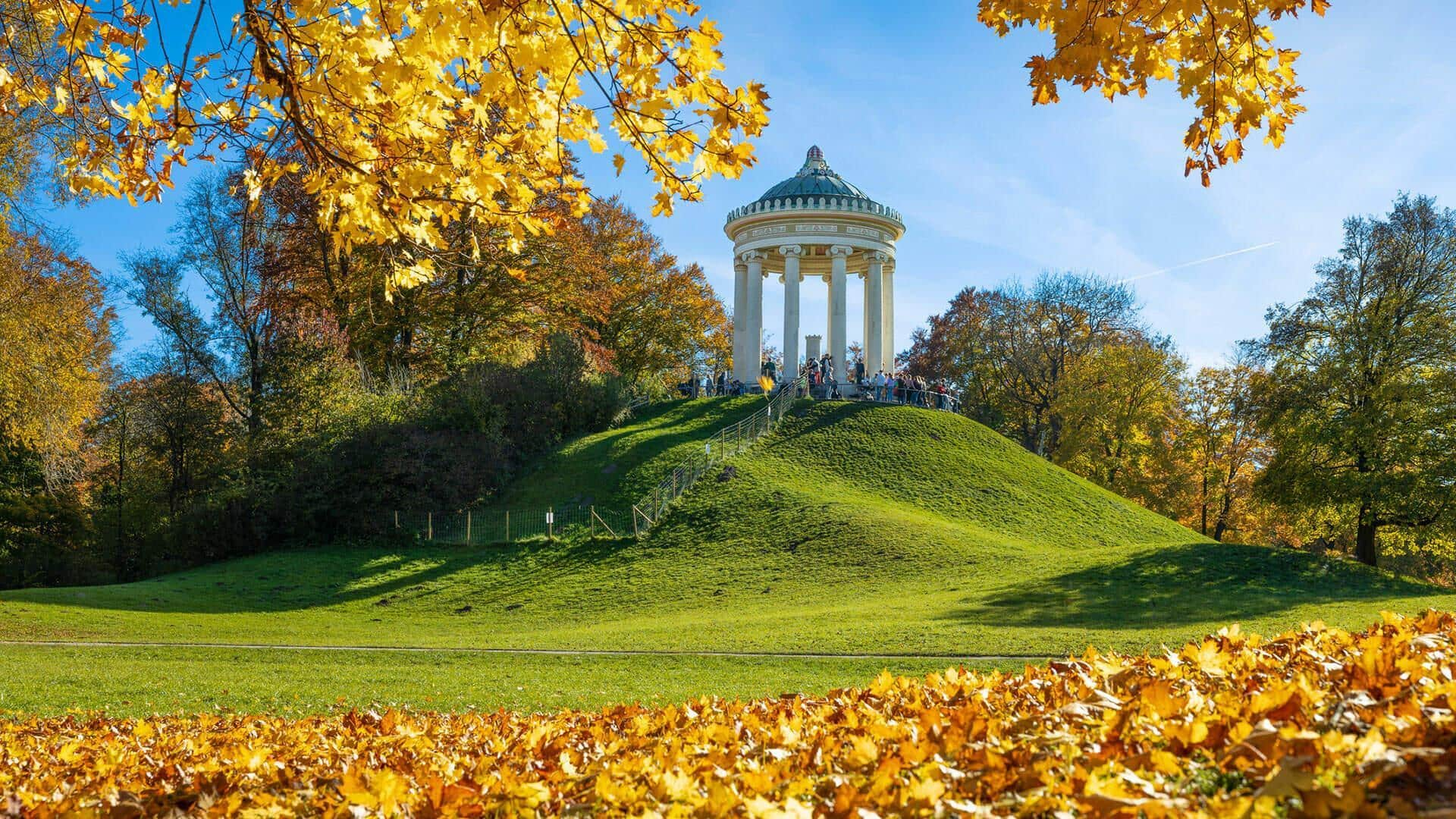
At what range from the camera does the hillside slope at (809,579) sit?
52.5 feet

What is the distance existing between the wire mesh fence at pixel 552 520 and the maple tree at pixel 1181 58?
22609mm

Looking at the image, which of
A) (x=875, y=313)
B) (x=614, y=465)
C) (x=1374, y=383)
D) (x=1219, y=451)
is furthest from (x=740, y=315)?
(x=1374, y=383)

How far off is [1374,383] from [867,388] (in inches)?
788

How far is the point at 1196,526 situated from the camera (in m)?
43.4

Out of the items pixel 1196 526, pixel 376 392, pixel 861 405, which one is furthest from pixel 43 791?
pixel 1196 526

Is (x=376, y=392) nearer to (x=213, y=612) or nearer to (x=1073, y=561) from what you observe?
(x=213, y=612)

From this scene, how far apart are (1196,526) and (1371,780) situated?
4639 centimetres

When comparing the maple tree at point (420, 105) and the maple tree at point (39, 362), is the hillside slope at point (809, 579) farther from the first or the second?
the maple tree at point (420, 105)

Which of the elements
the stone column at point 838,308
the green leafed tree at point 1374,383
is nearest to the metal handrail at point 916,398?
the stone column at point 838,308

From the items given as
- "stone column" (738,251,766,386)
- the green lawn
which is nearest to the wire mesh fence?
the green lawn

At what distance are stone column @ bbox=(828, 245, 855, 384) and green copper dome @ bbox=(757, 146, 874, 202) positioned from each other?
258 centimetres

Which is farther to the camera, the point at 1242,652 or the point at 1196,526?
the point at 1196,526

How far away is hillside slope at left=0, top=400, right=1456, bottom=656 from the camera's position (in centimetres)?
1599

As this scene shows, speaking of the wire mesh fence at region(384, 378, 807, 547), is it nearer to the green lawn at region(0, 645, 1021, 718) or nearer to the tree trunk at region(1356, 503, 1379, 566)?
the green lawn at region(0, 645, 1021, 718)
